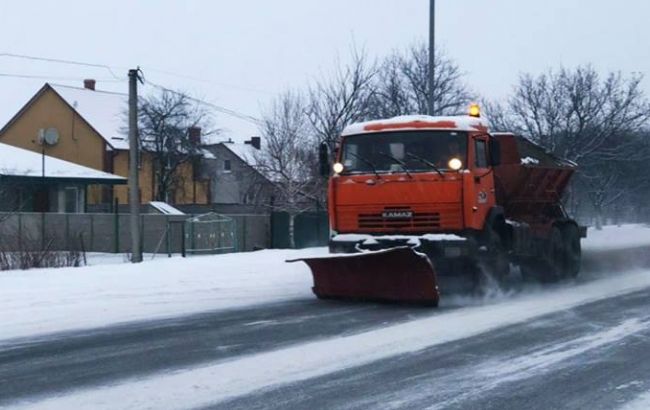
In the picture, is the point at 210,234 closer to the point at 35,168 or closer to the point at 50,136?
the point at 35,168

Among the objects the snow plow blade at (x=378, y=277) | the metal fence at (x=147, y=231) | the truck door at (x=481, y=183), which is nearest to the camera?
the snow plow blade at (x=378, y=277)

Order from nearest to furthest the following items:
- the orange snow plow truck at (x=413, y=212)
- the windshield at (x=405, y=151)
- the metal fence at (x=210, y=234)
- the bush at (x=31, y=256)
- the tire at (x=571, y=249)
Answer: the orange snow plow truck at (x=413, y=212)
the windshield at (x=405, y=151)
the tire at (x=571, y=249)
the bush at (x=31, y=256)
the metal fence at (x=210, y=234)

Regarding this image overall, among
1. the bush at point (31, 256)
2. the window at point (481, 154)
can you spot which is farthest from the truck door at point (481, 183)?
the bush at point (31, 256)

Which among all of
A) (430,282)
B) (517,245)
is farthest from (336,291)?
(517,245)

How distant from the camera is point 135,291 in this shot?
14641mm

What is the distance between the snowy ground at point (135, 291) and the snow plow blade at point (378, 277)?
0.98 m

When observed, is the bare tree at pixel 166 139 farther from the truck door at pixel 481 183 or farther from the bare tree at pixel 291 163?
the truck door at pixel 481 183

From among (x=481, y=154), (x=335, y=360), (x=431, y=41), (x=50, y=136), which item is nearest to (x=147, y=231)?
(x=431, y=41)

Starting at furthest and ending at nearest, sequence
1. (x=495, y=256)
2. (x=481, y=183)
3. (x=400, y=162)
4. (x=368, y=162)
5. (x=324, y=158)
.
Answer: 1. (x=324, y=158)
2. (x=495, y=256)
3. (x=368, y=162)
4. (x=481, y=183)
5. (x=400, y=162)

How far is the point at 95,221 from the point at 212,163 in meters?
30.2

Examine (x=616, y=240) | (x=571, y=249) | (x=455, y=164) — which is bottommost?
(x=616, y=240)

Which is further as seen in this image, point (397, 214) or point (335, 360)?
point (397, 214)

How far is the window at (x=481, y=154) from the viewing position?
13257 millimetres

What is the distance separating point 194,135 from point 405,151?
43.9 m
